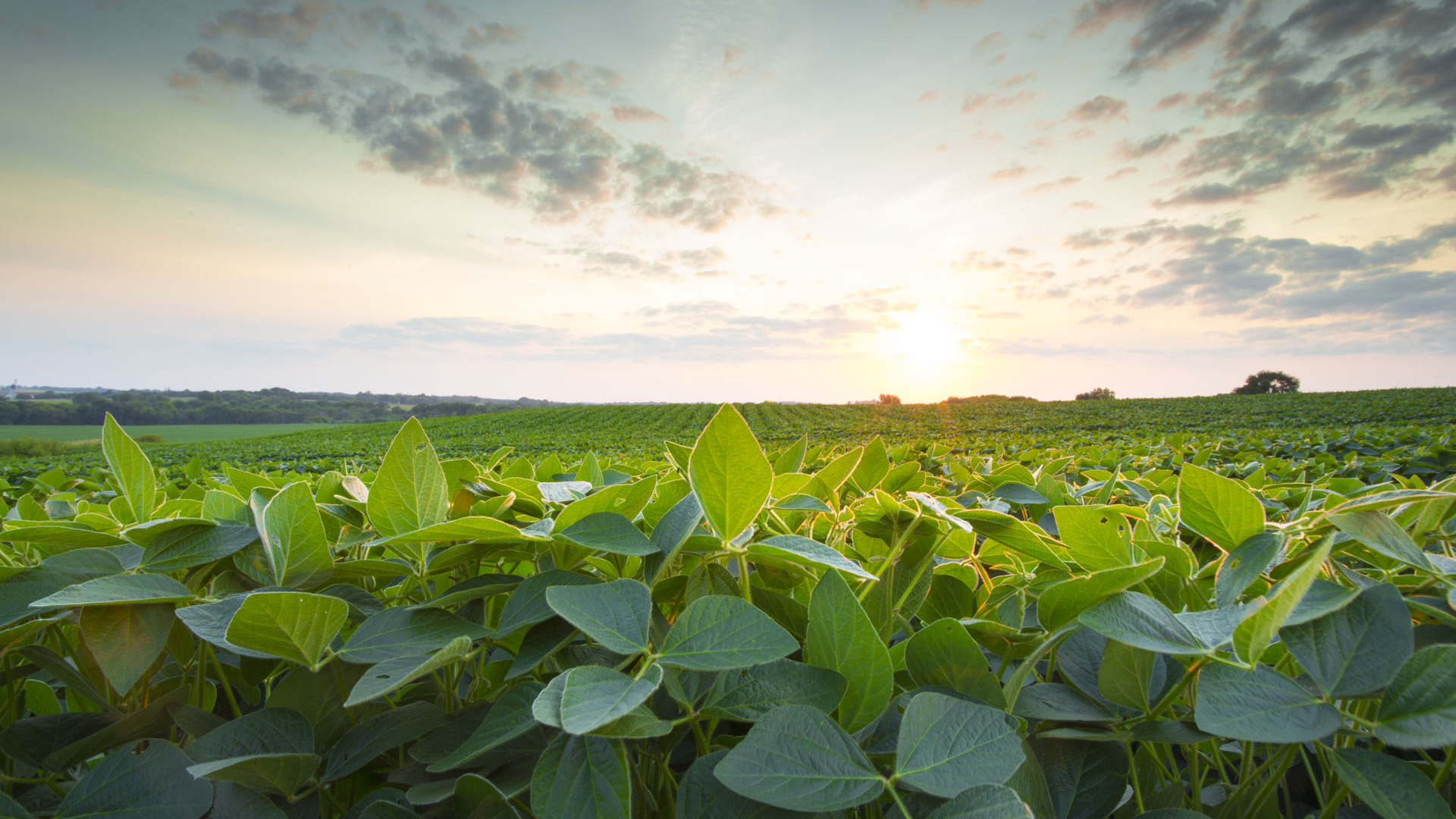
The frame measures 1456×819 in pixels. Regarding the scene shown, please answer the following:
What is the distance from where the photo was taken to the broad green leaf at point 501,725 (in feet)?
1.52

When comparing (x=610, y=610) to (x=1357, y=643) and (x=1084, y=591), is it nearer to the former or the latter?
(x=1084, y=591)

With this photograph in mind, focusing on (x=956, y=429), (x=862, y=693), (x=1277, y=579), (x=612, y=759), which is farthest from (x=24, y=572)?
(x=956, y=429)

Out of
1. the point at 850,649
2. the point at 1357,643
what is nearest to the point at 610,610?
the point at 850,649

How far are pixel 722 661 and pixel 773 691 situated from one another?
78mm

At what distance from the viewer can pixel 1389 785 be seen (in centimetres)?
41

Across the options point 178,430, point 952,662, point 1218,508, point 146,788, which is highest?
point 1218,508

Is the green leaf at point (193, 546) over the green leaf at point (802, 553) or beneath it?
beneath

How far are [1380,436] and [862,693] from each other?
7642 millimetres

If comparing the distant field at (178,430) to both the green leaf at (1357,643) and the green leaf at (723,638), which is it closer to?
the green leaf at (723,638)

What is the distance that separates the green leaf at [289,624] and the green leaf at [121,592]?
0.11 metres

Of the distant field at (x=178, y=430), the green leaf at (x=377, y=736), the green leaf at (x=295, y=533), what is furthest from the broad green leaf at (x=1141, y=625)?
the distant field at (x=178, y=430)

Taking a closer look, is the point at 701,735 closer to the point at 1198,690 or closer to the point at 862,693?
the point at 862,693

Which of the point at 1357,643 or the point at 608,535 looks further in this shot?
the point at 608,535

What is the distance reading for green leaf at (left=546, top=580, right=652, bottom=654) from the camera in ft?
1.49
